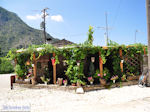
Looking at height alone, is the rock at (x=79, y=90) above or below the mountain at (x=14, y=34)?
below

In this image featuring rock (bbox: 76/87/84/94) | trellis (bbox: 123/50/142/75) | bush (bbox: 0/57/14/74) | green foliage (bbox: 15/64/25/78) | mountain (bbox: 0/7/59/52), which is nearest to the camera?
rock (bbox: 76/87/84/94)

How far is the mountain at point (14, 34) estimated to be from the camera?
1826 inches

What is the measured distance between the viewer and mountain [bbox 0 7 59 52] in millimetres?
46384

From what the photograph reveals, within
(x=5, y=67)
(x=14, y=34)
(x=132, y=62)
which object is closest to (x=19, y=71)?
(x=132, y=62)

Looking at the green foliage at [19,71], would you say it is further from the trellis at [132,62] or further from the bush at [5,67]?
the bush at [5,67]

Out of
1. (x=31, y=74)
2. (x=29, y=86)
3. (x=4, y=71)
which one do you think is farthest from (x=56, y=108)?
(x=4, y=71)

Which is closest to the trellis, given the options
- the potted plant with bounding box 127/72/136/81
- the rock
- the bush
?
the potted plant with bounding box 127/72/136/81

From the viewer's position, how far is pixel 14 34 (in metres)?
55.7

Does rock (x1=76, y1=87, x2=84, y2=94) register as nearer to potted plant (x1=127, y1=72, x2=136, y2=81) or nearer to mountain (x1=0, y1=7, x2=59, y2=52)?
potted plant (x1=127, y1=72, x2=136, y2=81)

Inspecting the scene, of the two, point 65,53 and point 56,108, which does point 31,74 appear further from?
point 56,108

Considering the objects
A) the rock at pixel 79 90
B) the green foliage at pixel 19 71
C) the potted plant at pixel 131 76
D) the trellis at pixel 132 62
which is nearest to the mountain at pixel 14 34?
the green foliage at pixel 19 71

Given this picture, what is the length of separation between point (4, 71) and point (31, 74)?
13546mm

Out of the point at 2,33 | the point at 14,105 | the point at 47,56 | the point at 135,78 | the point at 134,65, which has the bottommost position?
the point at 14,105

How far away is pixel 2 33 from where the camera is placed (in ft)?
183
